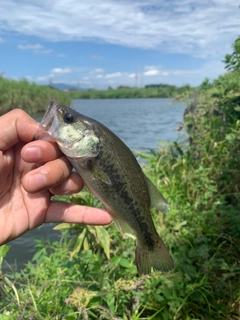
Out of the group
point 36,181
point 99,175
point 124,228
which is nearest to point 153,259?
point 124,228

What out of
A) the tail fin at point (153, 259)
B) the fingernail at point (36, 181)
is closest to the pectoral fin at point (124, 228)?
the tail fin at point (153, 259)

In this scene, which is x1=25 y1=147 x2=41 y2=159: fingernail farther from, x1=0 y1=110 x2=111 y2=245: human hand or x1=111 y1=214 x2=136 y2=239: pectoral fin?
x1=111 y1=214 x2=136 y2=239: pectoral fin

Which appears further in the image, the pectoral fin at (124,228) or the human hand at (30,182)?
the pectoral fin at (124,228)

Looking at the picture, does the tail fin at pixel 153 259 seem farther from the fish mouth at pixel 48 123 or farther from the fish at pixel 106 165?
the fish mouth at pixel 48 123

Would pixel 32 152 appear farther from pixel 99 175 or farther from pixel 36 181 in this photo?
pixel 99 175

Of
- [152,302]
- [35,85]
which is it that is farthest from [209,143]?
[35,85]

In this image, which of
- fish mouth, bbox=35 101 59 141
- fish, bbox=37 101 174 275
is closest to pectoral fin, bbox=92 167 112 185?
fish, bbox=37 101 174 275
